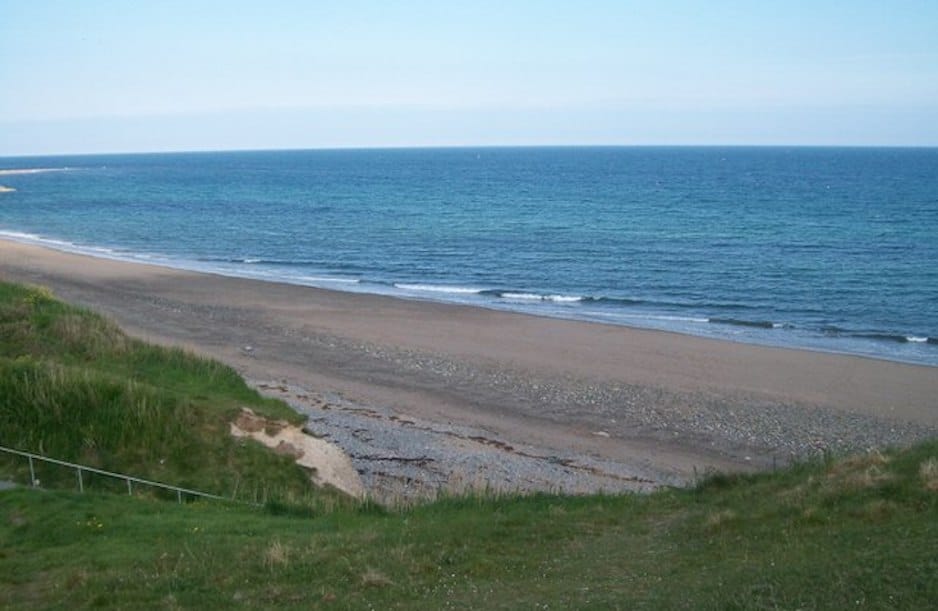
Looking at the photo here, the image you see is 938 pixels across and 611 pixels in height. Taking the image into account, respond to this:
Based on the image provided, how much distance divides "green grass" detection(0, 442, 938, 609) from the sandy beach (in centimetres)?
474

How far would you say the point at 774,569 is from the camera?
1112 cm

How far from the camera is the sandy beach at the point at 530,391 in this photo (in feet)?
76.0

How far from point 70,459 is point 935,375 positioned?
86.0 ft

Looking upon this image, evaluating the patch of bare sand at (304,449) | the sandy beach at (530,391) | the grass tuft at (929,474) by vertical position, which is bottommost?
the sandy beach at (530,391)

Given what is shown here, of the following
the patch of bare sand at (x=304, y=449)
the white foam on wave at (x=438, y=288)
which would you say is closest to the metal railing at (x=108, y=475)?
the patch of bare sand at (x=304, y=449)

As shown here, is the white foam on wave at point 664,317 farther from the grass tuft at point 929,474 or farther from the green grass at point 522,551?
the grass tuft at point 929,474

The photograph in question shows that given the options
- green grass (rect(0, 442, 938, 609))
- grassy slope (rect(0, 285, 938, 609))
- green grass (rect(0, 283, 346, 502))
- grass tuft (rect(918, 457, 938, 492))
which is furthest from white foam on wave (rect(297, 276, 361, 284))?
grass tuft (rect(918, 457, 938, 492))

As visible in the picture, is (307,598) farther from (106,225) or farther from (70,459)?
(106,225)

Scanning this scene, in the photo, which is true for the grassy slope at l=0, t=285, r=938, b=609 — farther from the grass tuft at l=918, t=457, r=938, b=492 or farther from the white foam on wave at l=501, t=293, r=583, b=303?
the white foam on wave at l=501, t=293, r=583, b=303

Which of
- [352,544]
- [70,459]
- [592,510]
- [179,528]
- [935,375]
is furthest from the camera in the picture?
[935,375]

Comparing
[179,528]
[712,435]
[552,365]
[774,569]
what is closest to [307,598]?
[179,528]

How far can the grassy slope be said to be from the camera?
10.9 meters

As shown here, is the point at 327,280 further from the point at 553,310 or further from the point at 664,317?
the point at 664,317

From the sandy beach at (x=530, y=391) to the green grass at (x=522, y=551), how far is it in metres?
4.74
